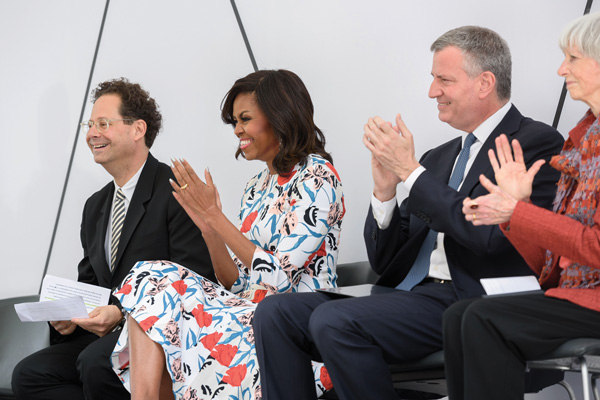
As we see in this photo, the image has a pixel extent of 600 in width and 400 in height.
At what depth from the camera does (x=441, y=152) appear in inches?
113

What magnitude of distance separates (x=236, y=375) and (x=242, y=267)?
657 mm

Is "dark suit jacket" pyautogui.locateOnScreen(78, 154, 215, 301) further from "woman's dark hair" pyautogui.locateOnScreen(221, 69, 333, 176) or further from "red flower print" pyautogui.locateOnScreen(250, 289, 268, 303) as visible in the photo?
"woman's dark hair" pyautogui.locateOnScreen(221, 69, 333, 176)

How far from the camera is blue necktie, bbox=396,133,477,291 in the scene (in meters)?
2.60

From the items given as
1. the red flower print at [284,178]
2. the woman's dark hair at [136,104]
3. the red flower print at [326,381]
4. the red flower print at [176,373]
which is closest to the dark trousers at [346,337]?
the red flower print at [326,381]

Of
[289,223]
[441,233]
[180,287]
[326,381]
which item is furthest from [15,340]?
[441,233]

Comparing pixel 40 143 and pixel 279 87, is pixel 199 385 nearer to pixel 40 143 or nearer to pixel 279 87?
pixel 279 87

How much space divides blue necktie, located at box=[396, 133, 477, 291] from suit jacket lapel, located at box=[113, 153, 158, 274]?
4.19 feet

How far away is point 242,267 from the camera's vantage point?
10.3 feet

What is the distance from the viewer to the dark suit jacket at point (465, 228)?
7.50 feet

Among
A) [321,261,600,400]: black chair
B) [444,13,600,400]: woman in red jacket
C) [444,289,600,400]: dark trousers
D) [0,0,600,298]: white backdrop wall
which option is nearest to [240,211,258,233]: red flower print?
[321,261,600,400]: black chair

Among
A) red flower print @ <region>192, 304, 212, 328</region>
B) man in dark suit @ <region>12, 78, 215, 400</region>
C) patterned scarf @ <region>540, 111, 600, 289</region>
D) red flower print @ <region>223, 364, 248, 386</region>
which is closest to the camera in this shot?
patterned scarf @ <region>540, 111, 600, 289</region>

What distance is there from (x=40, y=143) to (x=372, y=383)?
313 cm

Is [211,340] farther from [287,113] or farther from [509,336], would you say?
[509,336]

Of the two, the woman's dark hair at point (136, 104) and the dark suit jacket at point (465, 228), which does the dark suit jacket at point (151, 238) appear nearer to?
the woman's dark hair at point (136, 104)
